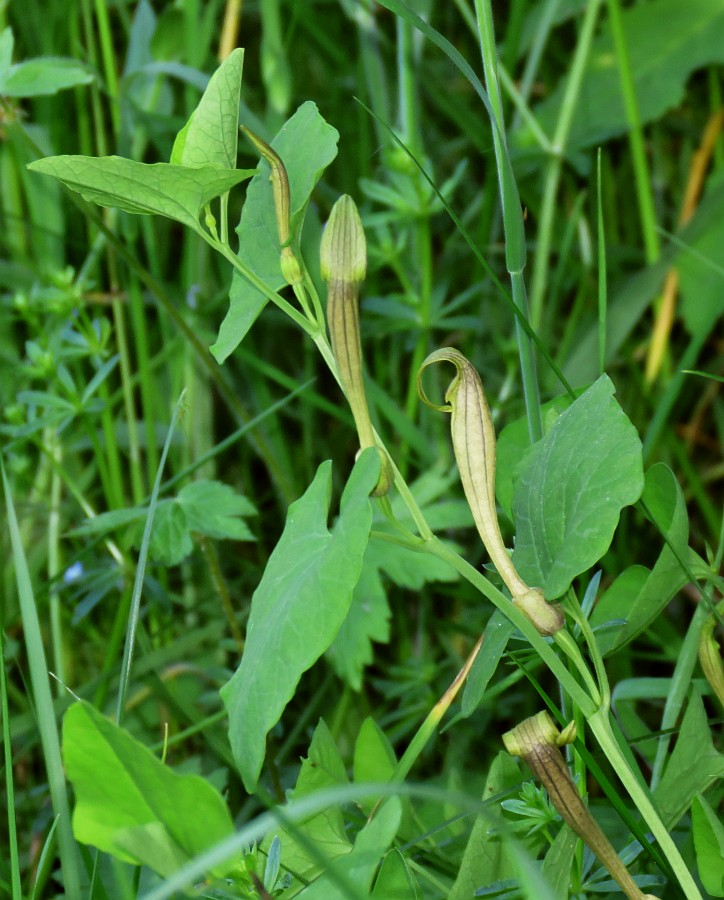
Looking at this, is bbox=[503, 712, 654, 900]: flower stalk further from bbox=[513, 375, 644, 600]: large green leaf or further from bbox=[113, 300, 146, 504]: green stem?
bbox=[113, 300, 146, 504]: green stem

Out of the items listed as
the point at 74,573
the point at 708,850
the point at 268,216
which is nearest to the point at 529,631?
the point at 708,850

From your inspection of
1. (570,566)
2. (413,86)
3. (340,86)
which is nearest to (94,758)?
(570,566)

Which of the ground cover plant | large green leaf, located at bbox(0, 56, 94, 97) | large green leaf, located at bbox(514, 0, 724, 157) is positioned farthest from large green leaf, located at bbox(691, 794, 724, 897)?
large green leaf, located at bbox(514, 0, 724, 157)

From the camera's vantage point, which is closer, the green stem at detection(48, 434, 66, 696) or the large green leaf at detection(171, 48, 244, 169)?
the large green leaf at detection(171, 48, 244, 169)

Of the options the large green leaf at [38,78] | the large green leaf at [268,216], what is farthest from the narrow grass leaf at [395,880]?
the large green leaf at [38,78]

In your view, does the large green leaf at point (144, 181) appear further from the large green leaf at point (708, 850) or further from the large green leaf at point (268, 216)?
the large green leaf at point (708, 850)

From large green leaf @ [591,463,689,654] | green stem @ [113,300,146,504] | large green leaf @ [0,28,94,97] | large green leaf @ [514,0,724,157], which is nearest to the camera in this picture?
large green leaf @ [591,463,689,654]

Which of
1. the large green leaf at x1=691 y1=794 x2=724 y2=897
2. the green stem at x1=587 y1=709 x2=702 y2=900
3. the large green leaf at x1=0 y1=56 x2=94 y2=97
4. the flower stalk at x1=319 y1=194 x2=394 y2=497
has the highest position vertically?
the large green leaf at x1=0 y1=56 x2=94 y2=97
